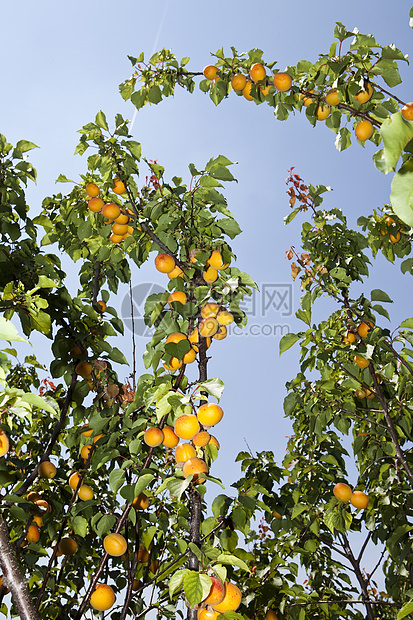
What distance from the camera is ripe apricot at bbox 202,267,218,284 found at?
173 cm

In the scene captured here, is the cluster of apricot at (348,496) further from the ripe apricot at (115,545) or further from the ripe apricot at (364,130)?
the ripe apricot at (364,130)

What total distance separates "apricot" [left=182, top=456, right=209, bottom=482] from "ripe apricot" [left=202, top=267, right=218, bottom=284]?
2.25 feet

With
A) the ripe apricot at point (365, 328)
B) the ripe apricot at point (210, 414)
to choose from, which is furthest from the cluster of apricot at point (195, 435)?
the ripe apricot at point (365, 328)

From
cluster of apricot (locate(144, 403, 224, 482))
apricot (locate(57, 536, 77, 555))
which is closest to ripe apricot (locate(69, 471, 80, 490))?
apricot (locate(57, 536, 77, 555))

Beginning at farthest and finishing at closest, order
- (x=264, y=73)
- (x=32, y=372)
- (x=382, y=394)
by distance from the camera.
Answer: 1. (x=32, y=372)
2. (x=382, y=394)
3. (x=264, y=73)

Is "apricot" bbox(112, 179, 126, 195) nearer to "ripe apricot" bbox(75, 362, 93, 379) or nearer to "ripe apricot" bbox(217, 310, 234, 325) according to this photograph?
"ripe apricot" bbox(75, 362, 93, 379)

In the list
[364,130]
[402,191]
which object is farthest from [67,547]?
[364,130]

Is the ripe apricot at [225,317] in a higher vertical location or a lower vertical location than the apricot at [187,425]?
higher

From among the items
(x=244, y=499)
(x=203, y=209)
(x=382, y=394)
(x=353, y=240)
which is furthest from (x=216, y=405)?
(x=353, y=240)

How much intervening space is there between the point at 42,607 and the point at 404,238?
2743mm

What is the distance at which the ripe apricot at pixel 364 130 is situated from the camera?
7.01ft

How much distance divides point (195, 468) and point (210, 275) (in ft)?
2.39

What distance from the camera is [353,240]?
288 cm

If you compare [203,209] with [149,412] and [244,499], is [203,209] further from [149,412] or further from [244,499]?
[244,499]
